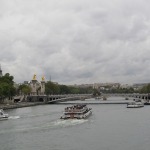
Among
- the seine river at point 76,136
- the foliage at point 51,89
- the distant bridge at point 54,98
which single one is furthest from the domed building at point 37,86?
the seine river at point 76,136

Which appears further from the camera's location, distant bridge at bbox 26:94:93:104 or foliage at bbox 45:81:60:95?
foliage at bbox 45:81:60:95

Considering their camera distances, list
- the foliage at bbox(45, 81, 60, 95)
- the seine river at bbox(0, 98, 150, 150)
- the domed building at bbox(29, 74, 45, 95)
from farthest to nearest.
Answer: the foliage at bbox(45, 81, 60, 95)
the domed building at bbox(29, 74, 45, 95)
the seine river at bbox(0, 98, 150, 150)

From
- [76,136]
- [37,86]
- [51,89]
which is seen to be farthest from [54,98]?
[76,136]

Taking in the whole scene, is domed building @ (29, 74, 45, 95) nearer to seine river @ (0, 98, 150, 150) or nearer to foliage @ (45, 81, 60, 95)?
foliage @ (45, 81, 60, 95)

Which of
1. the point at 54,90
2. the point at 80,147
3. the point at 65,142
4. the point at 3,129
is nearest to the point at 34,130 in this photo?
the point at 3,129

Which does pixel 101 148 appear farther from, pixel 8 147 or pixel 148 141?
pixel 8 147

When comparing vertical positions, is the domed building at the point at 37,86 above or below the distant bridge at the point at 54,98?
above

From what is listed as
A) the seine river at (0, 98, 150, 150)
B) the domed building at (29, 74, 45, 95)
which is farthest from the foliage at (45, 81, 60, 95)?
the seine river at (0, 98, 150, 150)

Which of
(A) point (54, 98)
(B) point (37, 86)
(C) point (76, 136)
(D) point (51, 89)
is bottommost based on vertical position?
(C) point (76, 136)

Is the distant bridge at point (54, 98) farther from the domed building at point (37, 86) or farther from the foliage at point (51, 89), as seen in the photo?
the foliage at point (51, 89)

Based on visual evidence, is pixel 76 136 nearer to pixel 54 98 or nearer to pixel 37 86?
pixel 54 98

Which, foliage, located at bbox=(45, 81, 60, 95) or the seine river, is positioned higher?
foliage, located at bbox=(45, 81, 60, 95)

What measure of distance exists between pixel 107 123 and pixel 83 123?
6.47ft

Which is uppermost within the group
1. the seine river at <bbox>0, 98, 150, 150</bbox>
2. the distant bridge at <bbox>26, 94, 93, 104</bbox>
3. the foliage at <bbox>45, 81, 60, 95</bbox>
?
the foliage at <bbox>45, 81, 60, 95</bbox>
